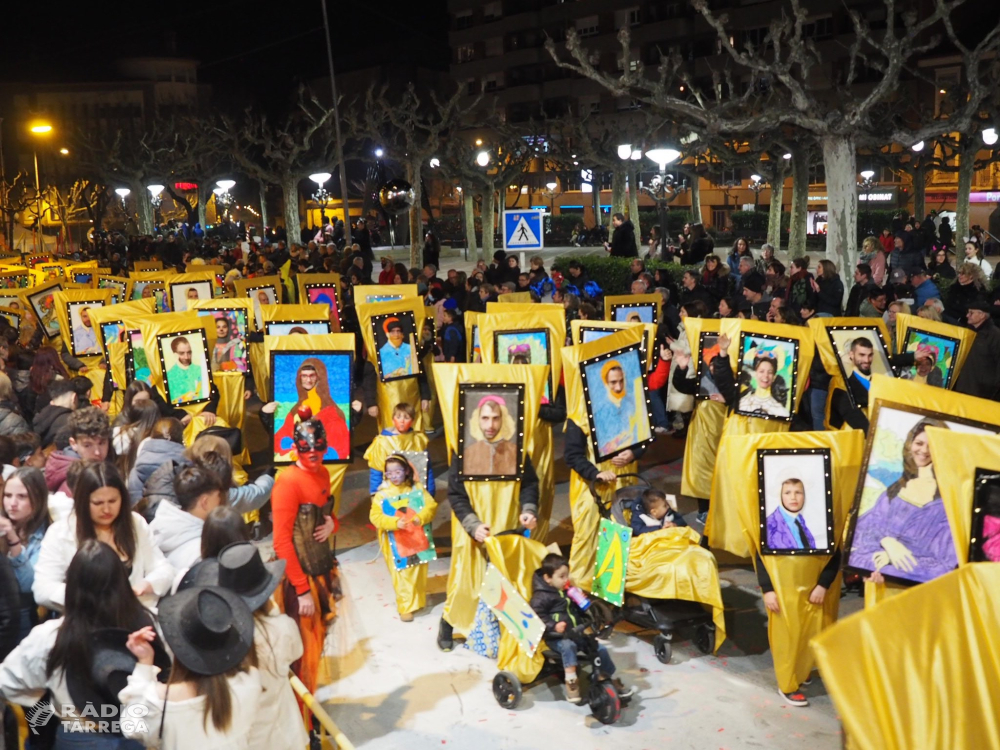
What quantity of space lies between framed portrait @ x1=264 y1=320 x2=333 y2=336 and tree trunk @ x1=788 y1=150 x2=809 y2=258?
15.5 m

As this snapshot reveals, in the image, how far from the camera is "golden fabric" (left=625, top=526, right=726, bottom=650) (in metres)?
6.86

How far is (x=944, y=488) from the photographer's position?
190 inches

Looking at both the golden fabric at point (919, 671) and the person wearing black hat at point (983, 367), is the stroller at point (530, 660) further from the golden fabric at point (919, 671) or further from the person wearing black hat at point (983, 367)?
the person wearing black hat at point (983, 367)

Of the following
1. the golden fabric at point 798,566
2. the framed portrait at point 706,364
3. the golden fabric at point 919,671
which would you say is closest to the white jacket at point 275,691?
the golden fabric at point 919,671

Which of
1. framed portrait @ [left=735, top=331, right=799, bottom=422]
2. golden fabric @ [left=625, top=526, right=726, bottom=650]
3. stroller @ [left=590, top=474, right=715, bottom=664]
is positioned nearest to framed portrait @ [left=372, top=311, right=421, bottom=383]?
framed portrait @ [left=735, top=331, right=799, bottom=422]

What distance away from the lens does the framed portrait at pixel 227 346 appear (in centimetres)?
1070

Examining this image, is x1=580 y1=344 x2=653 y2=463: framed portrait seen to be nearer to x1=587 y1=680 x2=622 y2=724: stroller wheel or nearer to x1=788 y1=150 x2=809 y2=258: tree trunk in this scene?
x1=587 y1=680 x2=622 y2=724: stroller wheel

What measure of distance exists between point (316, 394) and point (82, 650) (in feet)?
16.7

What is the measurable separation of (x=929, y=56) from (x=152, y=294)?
4048 cm

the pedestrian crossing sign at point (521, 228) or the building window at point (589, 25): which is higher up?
the building window at point (589, 25)

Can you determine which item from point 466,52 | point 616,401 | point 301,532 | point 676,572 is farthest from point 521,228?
point 466,52

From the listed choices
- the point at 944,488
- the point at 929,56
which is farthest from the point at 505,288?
the point at 929,56

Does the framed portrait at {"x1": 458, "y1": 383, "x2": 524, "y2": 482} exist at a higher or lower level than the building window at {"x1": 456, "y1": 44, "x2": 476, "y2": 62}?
lower

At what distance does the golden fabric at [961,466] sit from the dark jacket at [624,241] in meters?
15.9
